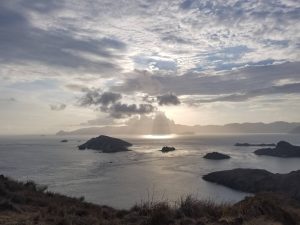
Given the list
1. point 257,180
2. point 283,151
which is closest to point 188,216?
point 257,180

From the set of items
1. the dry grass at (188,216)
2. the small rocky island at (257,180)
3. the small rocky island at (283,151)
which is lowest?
the small rocky island at (257,180)

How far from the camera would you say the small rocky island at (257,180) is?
7808cm

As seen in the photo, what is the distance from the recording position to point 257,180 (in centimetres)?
8412

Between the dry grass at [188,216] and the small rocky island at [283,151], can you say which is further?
the small rocky island at [283,151]

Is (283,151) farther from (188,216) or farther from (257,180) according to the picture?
(188,216)

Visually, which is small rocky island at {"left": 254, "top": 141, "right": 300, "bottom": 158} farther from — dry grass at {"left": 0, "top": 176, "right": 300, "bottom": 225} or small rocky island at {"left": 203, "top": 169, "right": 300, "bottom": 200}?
dry grass at {"left": 0, "top": 176, "right": 300, "bottom": 225}

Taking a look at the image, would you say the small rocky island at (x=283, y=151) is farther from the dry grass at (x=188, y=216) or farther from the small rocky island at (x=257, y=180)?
the dry grass at (x=188, y=216)

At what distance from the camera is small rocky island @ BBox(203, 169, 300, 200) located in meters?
78.1

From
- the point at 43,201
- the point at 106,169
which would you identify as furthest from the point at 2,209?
the point at 106,169

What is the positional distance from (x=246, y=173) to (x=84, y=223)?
8265cm

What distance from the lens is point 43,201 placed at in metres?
19.4

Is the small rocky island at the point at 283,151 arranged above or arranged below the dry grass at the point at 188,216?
below

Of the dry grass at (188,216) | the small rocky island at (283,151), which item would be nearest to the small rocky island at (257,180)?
the dry grass at (188,216)

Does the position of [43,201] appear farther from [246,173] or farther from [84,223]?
[246,173]
